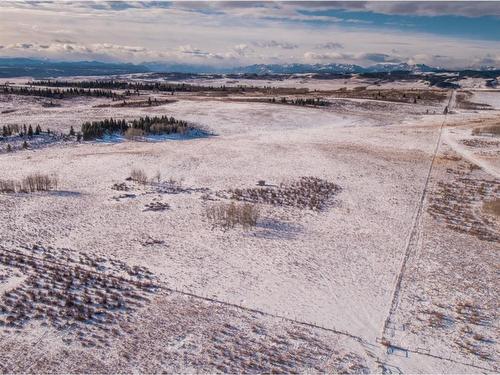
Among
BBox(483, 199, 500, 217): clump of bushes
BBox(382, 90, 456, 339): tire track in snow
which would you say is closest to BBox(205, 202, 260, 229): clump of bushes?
BBox(382, 90, 456, 339): tire track in snow

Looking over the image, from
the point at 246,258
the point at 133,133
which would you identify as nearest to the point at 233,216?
the point at 246,258

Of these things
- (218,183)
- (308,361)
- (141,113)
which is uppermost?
(141,113)

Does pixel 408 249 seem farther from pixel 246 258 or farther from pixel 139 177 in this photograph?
pixel 139 177

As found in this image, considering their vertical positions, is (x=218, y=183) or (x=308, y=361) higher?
(x=218, y=183)

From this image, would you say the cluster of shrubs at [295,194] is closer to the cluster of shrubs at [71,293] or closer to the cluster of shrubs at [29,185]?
the cluster of shrubs at [71,293]

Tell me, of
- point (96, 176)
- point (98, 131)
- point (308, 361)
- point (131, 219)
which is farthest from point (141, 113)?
point (308, 361)

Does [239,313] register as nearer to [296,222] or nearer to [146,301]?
[146,301]
